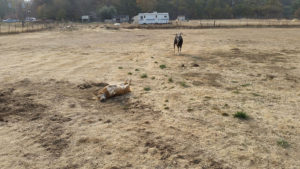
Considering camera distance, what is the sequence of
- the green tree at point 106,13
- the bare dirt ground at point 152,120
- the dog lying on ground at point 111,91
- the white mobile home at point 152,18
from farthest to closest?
the green tree at point 106,13
the white mobile home at point 152,18
the dog lying on ground at point 111,91
the bare dirt ground at point 152,120

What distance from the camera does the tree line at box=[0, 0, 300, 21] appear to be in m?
103

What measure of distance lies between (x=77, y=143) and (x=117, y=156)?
97 cm

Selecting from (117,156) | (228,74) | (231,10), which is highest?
(231,10)

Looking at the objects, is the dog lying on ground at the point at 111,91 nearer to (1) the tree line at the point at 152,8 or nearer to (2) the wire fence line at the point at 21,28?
(2) the wire fence line at the point at 21,28

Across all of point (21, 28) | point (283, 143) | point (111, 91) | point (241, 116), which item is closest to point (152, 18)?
point (21, 28)

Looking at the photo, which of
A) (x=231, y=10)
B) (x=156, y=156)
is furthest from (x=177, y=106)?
(x=231, y=10)

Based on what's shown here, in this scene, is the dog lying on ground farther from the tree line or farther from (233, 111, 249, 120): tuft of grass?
the tree line

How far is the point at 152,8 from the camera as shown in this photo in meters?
105

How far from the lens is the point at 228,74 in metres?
10.2

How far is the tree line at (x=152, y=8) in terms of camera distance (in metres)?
103

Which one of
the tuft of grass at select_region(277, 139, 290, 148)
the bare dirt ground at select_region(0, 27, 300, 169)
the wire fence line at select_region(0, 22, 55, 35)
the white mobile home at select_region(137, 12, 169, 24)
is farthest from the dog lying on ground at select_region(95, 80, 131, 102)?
the white mobile home at select_region(137, 12, 169, 24)

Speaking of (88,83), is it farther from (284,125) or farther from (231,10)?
(231,10)

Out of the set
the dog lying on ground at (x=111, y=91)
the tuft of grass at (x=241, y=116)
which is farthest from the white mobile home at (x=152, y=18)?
the tuft of grass at (x=241, y=116)

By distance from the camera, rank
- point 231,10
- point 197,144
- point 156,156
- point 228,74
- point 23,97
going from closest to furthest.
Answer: point 156,156, point 197,144, point 23,97, point 228,74, point 231,10
